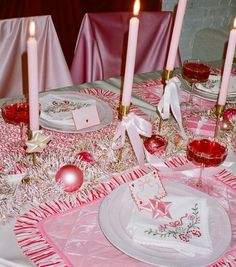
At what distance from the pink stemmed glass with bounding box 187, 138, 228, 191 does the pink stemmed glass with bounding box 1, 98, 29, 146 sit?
38 centimetres

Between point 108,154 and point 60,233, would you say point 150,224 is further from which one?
point 108,154

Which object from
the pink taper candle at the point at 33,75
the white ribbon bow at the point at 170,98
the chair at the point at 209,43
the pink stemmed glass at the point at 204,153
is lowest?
the chair at the point at 209,43

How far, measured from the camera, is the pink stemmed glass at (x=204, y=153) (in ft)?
3.21

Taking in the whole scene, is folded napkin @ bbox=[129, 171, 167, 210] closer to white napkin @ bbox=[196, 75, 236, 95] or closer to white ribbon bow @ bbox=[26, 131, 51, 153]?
A: white ribbon bow @ bbox=[26, 131, 51, 153]

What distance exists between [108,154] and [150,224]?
265 millimetres

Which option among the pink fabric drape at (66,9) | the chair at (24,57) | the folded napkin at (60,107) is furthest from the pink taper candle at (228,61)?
the pink fabric drape at (66,9)

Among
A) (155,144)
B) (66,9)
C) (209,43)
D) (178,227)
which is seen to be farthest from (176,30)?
(209,43)

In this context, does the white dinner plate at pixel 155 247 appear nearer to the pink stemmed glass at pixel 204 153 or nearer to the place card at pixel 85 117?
the pink stemmed glass at pixel 204 153

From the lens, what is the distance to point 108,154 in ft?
3.54

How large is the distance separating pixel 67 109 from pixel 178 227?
1.73ft

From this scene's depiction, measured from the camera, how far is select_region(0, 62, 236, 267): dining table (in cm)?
79

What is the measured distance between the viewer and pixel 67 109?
1.26 meters

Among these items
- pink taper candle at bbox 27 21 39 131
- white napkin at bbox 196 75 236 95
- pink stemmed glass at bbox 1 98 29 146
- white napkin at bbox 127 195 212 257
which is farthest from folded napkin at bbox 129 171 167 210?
white napkin at bbox 196 75 236 95

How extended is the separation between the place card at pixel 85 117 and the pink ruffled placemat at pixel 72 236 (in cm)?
20
